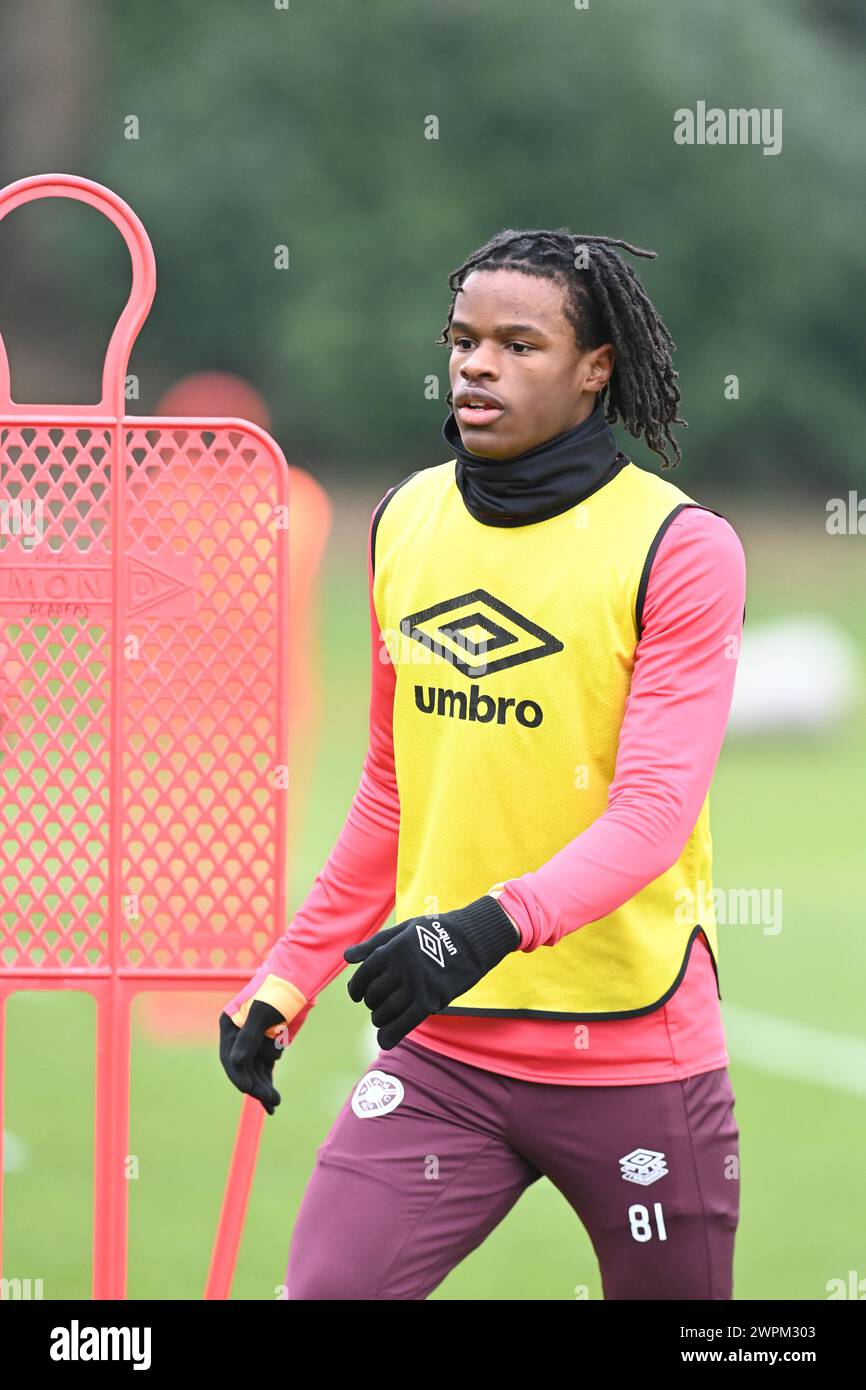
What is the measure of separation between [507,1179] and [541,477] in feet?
2.94

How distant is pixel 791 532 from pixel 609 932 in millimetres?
23510

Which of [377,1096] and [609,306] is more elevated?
[609,306]

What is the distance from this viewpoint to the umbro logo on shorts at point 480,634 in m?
2.57

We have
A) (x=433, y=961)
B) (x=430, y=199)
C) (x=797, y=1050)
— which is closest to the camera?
(x=433, y=961)

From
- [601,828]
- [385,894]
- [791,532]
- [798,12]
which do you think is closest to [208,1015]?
[385,894]

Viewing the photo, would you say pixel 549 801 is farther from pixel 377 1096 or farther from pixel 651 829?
pixel 377 1096

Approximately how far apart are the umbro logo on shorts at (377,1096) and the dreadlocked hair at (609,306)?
898 mm

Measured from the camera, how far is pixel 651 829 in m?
2.40

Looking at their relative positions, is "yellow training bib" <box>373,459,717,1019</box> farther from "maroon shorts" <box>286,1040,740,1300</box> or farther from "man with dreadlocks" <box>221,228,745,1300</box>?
"maroon shorts" <box>286,1040,740,1300</box>

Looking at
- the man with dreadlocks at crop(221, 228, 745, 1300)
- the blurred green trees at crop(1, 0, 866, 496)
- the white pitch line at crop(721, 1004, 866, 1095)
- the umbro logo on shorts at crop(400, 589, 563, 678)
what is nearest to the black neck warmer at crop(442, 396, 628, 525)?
the man with dreadlocks at crop(221, 228, 745, 1300)

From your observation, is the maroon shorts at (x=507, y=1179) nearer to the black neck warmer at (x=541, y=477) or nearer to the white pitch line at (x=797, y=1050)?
the black neck warmer at (x=541, y=477)

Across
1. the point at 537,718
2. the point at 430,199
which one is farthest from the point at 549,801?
the point at 430,199

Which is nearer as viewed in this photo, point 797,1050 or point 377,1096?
point 377,1096

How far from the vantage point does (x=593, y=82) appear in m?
27.8
